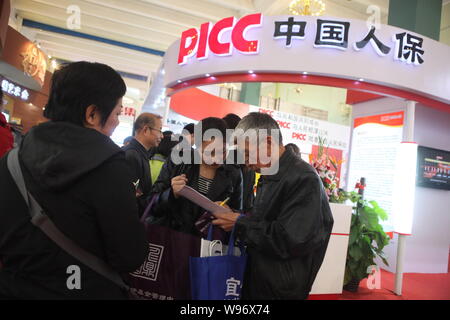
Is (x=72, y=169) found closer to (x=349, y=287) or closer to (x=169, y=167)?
(x=169, y=167)

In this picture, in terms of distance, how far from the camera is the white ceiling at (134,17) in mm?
8547

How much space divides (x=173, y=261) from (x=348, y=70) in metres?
3.57

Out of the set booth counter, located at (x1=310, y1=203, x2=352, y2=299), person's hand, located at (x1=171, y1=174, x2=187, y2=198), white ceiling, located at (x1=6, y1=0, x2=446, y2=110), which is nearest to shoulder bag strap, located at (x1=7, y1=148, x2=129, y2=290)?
person's hand, located at (x1=171, y1=174, x2=187, y2=198)

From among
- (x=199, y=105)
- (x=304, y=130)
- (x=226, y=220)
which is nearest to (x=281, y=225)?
(x=226, y=220)

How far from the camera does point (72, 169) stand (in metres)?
0.87

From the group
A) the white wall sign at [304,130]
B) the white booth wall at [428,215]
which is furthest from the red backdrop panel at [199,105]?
the white booth wall at [428,215]

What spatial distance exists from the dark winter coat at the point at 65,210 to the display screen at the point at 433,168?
534 centimetres

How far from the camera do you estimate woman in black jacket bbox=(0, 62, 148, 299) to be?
882 millimetres

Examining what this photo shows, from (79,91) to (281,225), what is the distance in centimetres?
85

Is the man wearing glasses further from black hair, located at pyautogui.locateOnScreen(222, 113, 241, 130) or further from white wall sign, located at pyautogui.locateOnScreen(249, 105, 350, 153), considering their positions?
white wall sign, located at pyautogui.locateOnScreen(249, 105, 350, 153)

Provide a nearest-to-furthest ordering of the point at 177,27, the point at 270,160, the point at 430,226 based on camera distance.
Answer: the point at 270,160 < the point at 430,226 < the point at 177,27
